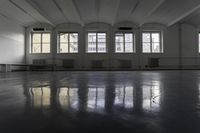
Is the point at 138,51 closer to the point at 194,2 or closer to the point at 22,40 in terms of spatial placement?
the point at 194,2

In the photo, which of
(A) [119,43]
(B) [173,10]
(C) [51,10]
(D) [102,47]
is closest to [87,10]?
(C) [51,10]

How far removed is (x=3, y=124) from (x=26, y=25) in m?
19.1

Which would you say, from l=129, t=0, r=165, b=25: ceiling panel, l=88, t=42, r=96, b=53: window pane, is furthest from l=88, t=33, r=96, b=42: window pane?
l=129, t=0, r=165, b=25: ceiling panel

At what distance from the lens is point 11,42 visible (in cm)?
1595

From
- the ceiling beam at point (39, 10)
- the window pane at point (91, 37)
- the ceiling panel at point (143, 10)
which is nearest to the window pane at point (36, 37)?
the ceiling beam at point (39, 10)

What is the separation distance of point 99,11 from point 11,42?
7814 mm

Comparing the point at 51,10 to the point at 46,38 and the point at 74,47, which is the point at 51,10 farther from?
the point at 74,47

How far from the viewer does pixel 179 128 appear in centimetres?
118

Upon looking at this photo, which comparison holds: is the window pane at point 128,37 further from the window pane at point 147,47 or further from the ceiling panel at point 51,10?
the ceiling panel at point 51,10

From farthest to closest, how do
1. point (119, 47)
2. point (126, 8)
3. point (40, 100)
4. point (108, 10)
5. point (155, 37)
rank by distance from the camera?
point (155, 37), point (119, 47), point (108, 10), point (126, 8), point (40, 100)

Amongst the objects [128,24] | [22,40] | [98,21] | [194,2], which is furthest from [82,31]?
[194,2]

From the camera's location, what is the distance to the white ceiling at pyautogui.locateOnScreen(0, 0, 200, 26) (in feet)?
43.5

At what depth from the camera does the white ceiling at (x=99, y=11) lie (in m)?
13.3

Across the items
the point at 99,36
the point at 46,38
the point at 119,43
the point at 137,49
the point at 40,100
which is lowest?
the point at 40,100
